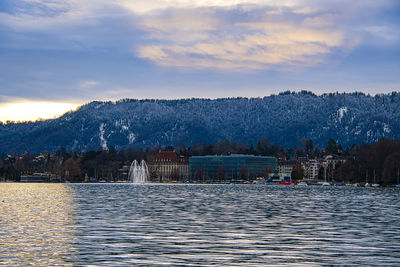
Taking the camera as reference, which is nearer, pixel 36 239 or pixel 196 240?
pixel 196 240

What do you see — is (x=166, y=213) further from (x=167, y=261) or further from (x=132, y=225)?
(x=167, y=261)

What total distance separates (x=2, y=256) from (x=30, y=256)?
5.15 feet

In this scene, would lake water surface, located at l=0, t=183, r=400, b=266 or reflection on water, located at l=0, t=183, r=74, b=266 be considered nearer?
reflection on water, located at l=0, t=183, r=74, b=266

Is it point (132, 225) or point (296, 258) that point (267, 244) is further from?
point (132, 225)

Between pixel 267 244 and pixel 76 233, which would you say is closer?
pixel 267 244

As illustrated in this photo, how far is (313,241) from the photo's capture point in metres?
47.9

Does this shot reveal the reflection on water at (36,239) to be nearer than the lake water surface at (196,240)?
Yes

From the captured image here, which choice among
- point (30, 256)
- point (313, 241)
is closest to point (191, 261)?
point (30, 256)

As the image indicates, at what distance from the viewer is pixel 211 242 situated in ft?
153

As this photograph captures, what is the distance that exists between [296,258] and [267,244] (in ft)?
21.5

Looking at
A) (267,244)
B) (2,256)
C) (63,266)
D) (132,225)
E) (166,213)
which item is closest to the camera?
(63,266)

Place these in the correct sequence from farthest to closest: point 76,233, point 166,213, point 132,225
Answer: point 166,213, point 132,225, point 76,233

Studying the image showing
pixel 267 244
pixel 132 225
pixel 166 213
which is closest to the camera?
pixel 267 244

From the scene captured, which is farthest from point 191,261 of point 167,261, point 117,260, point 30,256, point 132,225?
point 132,225
